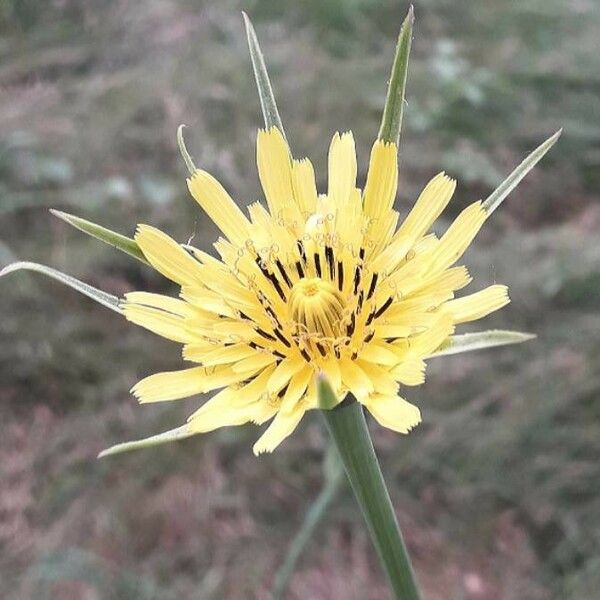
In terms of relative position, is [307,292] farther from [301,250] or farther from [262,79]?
[262,79]

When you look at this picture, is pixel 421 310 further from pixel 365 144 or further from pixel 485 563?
pixel 365 144

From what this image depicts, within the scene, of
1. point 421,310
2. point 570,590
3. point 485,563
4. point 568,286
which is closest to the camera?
point 421,310

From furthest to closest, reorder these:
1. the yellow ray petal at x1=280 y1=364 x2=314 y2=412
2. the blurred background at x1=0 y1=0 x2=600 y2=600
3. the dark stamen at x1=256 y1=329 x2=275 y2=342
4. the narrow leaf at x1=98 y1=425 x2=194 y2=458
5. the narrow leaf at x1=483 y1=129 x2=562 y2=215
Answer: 1. the blurred background at x1=0 y1=0 x2=600 y2=600
2. the dark stamen at x1=256 y1=329 x2=275 y2=342
3. the yellow ray petal at x1=280 y1=364 x2=314 y2=412
4. the narrow leaf at x1=483 y1=129 x2=562 y2=215
5. the narrow leaf at x1=98 y1=425 x2=194 y2=458

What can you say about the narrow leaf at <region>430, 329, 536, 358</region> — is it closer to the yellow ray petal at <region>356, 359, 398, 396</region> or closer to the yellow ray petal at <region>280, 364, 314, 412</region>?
the yellow ray petal at <region>356, 359, 398, 396</region>

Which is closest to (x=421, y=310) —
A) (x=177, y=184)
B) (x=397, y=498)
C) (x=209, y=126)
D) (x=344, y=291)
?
(x=344, y=291)

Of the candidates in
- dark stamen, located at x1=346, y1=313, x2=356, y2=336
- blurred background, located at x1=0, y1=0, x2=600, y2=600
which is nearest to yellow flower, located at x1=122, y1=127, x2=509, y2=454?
dark stamen, located at x1=346, y1=313, x2=356, y2=336

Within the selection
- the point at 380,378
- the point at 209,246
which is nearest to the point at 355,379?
the point at 380,378
